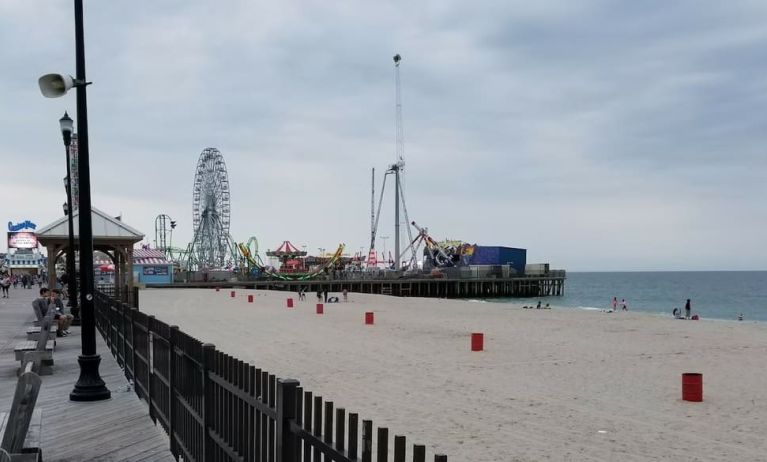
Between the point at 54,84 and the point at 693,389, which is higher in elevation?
the point at 54,84

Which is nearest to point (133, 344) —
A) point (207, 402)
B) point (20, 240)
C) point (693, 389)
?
point (207, 402)

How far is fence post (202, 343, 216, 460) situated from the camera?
5.29 metres

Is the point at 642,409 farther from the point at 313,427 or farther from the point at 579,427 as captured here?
the point at 313,427

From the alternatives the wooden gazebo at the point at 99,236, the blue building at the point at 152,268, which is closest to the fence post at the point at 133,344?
the wooden gazebo at the point at 99,236

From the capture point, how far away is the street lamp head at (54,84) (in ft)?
27.6

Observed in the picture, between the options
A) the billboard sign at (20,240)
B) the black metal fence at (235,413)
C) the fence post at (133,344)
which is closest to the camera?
the black metal fence at (235,413)

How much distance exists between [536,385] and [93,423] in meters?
8.37

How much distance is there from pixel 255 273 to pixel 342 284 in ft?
49.6

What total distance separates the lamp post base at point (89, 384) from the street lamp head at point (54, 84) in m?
3.30

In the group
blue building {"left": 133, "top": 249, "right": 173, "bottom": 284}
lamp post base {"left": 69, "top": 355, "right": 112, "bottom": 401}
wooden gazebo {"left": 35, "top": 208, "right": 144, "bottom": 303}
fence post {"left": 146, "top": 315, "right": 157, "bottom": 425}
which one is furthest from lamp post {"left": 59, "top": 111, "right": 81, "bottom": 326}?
blue building {"left": 133, "top": 249, "right": 173, "bottom": 284}

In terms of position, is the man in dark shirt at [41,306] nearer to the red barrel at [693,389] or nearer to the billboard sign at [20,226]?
the red barrel at [693,389]

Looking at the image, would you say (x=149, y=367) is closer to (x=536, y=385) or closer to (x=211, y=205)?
(x=536, y=385)

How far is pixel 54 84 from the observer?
8508 mm

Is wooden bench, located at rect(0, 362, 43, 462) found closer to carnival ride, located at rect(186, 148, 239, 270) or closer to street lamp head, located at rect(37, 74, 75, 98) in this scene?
street lamp head, located at rect(37, 74, 75, 98)
